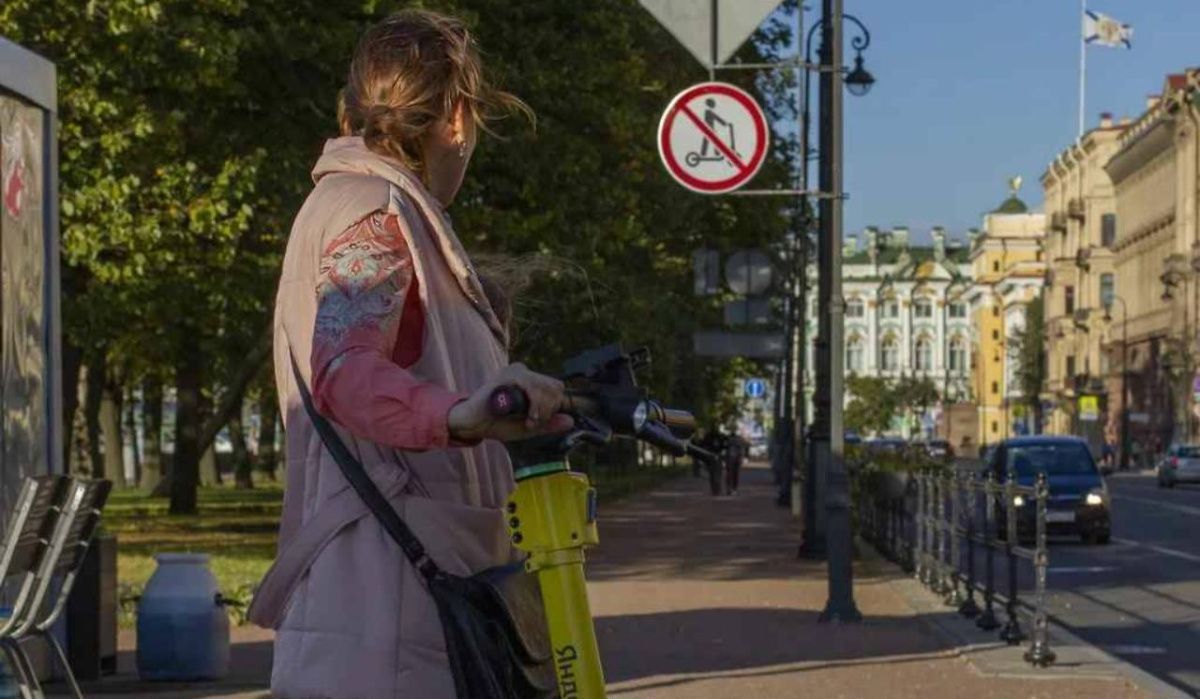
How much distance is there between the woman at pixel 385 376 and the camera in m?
3.37

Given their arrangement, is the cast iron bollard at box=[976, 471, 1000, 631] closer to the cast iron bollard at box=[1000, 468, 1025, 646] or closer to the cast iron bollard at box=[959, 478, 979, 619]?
the cast iron bollard at box=[959, 478, 979, 619]

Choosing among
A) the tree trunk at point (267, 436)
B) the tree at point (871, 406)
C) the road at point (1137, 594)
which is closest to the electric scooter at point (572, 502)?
the road at point (1137, 594)

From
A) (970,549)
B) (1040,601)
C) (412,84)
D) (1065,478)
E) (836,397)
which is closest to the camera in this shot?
(412,84)

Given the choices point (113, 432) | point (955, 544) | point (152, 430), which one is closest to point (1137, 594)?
point (955, 544)

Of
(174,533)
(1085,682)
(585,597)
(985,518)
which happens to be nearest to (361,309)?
(585,597)

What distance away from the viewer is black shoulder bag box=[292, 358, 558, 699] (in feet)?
11.0

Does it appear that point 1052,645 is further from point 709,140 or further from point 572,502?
point 572,502

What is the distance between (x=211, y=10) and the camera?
26.5 metres

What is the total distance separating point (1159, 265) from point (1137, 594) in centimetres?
10451

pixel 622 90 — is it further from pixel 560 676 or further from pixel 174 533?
pixel 560 676

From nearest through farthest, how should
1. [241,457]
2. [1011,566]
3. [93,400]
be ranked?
1. [1011,566]
2. [93,400]
3. [241,457]

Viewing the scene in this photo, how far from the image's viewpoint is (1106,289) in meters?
146

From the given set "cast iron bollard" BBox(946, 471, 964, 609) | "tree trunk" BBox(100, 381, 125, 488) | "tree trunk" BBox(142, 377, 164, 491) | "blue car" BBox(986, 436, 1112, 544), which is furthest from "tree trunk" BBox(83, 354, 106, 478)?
"cast iron bollard" BBox(946, 471, 964, 609)

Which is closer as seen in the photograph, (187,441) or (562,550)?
(562,550)
